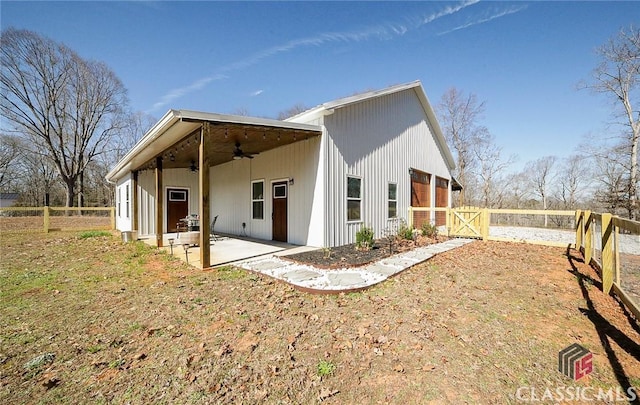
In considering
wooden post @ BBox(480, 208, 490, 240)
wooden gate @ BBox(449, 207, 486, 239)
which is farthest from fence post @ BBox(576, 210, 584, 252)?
wooden gate @ BBox(449, 207, 486, 239)

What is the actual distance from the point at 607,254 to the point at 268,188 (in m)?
8.57

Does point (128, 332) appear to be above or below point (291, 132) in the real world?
below

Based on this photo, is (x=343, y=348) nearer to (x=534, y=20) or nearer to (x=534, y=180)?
(x=534, y=20)

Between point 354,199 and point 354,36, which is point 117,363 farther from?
point 354,36

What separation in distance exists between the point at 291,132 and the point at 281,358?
5684 mm

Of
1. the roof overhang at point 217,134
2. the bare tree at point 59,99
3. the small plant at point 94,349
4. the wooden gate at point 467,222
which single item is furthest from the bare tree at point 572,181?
the bare tree at point 59,99

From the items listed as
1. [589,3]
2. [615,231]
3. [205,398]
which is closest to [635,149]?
[589,3]

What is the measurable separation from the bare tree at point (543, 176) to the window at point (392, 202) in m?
29.1

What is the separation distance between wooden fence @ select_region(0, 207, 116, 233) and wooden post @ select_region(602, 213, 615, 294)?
20.0 meters

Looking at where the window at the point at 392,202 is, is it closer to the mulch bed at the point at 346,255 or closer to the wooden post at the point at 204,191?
the mulch bed at the point at 346,255

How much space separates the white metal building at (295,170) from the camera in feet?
22.2

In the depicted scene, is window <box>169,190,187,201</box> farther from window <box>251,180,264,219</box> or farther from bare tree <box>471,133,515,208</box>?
bare tree <box>471,133,515,208</box>

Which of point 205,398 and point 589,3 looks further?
point 589,3

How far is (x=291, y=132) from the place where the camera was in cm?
710
